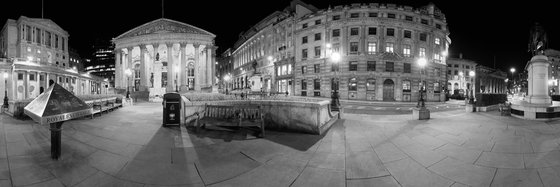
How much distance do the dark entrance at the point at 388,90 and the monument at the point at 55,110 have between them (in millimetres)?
36042

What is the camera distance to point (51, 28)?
59.2 metres

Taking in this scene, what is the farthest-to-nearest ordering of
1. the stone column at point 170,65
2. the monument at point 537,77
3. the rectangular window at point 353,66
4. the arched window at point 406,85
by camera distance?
the stone column at point 170,65 < the rectangular window at point 353,66 < the arched window at point 406,85 < the monument at point 537,77

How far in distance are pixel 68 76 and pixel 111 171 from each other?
65599 millimetres

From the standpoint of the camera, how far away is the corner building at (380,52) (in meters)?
33.9

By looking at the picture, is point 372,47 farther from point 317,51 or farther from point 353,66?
point 317,51

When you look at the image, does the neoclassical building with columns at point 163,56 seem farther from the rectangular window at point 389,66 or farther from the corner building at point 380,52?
the rectangular window at point 389,66

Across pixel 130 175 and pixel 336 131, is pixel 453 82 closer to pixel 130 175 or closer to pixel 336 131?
pixel 336 131

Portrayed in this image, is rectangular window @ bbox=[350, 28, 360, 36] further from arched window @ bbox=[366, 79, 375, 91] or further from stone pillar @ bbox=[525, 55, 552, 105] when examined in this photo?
stone pillar @ bbox=[525, 55, 552, 105]

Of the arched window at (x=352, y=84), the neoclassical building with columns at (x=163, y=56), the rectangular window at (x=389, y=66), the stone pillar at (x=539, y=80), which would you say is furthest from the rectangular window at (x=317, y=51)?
the stone pillar at (x=539, y=80)

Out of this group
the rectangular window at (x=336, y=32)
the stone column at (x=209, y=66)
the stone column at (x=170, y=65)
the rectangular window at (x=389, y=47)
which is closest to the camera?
the rectangular window at (x=389, y=47)

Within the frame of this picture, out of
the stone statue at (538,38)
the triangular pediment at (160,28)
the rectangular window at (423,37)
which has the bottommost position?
the stone statue at (538,38)

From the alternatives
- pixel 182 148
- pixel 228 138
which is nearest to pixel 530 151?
pixel 228 138

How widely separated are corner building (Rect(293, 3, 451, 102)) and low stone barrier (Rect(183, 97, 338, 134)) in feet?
88.3

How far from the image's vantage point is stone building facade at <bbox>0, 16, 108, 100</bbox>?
38953mm
